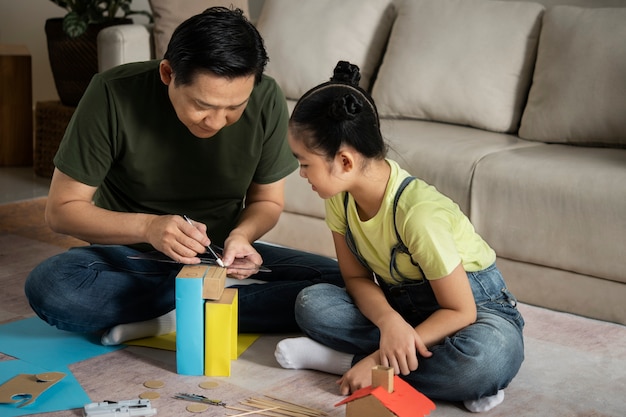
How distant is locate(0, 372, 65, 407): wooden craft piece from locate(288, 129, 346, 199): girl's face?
648 millimetres

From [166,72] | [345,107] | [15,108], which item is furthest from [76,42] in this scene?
[345,107]

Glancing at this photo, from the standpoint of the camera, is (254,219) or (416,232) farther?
(254,219)

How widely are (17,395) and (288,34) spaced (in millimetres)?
1956

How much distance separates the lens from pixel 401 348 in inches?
66.9

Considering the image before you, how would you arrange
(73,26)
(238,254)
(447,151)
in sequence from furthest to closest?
(73,26), (447,151), (238,254)

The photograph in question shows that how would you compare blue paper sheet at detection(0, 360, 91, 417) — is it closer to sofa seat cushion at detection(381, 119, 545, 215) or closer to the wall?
sofa seat cushion at detection(381, 119, 545, 215)

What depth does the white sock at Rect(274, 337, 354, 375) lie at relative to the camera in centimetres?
188

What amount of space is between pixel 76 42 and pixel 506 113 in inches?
77.1

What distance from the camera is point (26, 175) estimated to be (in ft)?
13.1

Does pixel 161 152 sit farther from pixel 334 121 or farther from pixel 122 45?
pixel 122 45

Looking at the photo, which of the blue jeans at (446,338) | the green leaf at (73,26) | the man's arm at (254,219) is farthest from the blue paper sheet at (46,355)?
the green leaf at (73,26)

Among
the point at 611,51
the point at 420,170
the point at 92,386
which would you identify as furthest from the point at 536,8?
the point at 92,386

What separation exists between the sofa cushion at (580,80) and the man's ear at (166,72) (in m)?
1.36

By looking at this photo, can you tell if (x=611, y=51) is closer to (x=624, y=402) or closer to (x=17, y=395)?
(x=624, y=402)
